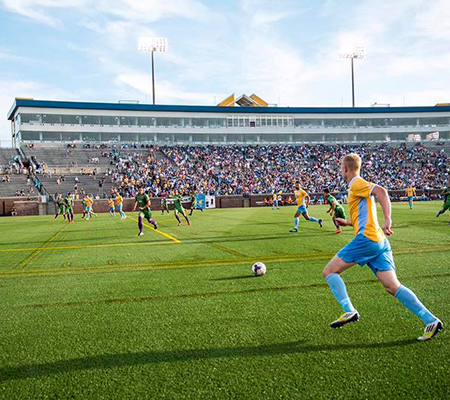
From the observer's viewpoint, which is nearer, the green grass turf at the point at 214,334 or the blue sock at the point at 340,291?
the green grass turf at the point at 214,334

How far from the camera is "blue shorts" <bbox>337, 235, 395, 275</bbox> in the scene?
475 cm

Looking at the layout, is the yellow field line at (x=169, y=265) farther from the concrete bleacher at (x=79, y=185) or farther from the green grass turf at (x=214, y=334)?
the concrete bleacher at (x=79, y=185)

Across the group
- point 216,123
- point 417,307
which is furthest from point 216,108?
point 417,307

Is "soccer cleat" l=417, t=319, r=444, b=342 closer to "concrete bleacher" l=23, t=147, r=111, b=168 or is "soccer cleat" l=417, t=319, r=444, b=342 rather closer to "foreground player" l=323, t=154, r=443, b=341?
"foreground player" l=323, t=154, r=443, b=341

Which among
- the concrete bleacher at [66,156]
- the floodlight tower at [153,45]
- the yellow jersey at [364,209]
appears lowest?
the yellow jersey at [364,209]

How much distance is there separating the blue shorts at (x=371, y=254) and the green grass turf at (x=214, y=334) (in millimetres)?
798

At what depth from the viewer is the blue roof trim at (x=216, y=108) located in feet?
205

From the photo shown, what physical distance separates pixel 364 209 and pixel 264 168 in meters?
55.6

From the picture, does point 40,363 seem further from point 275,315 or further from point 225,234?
point 225,234

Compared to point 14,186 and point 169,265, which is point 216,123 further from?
point 169,265

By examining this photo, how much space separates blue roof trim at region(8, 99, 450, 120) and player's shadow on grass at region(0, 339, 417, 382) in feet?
213

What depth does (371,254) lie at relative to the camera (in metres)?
4.76

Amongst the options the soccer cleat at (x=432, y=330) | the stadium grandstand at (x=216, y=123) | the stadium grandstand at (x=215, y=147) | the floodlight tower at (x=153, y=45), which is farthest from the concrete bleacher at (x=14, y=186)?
the soccer cleat at (x=432, y=330)

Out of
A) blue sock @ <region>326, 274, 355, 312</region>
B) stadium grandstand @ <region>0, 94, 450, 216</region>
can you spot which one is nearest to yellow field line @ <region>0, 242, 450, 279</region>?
blue sock @ <region>326, 274, 355, 312</region>
